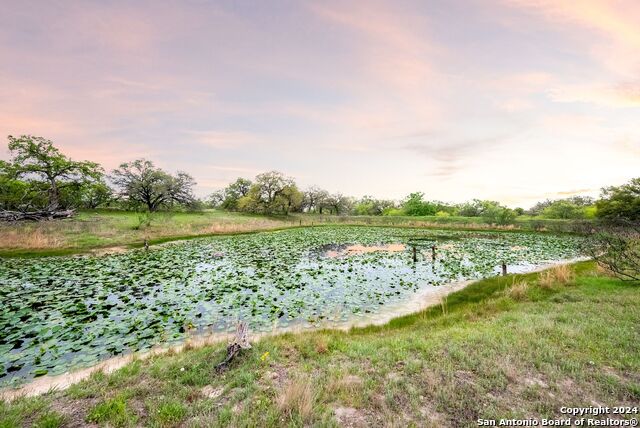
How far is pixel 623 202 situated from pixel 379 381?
56.9m

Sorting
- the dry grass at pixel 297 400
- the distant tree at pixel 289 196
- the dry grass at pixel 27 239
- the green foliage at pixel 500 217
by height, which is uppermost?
the distant tree at pixel 289 196

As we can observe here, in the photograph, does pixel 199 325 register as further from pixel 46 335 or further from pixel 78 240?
pixel 78 240

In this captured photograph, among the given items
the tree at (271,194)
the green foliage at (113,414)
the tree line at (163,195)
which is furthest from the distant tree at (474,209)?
the green foliage at (113,414)

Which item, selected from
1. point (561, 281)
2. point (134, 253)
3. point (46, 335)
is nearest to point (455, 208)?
point (561, 281)

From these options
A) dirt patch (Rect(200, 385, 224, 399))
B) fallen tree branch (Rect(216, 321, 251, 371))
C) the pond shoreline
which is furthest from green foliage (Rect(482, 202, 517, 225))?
dirt patch (Rect(200, 385, 224, 399))

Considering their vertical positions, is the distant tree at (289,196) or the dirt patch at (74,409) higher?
the distant tree at (289,196)

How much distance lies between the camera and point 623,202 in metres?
38.8

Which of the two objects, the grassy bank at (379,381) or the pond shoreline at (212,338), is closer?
the grassy bank at (379,381)

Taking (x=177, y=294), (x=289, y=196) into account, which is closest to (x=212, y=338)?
(x=177, y=294)

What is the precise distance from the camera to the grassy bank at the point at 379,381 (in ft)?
12.5

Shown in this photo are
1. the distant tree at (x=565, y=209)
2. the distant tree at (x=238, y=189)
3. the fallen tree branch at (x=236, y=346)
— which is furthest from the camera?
the distant tree at (x=238, y=189)

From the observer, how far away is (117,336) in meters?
7.46

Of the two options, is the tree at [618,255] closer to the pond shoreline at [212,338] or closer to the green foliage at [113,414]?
the pond shoreline at [212,338]

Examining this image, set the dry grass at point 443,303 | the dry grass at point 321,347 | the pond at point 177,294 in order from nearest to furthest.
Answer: the dry grass at point 321,347, the pond at point 177,294, the dry grass at point 443,303
